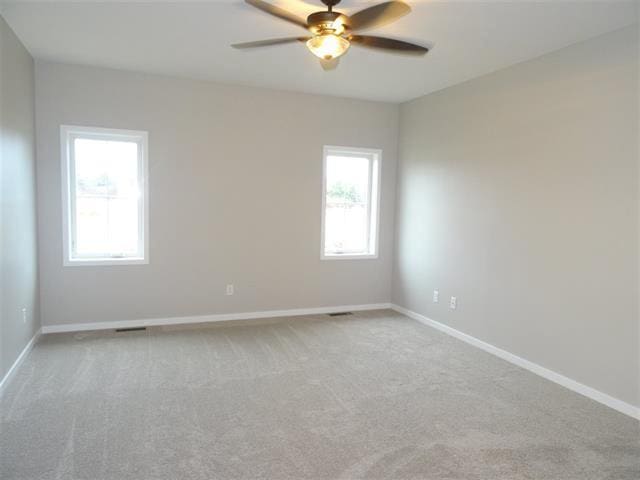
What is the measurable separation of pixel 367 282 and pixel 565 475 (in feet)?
11.3

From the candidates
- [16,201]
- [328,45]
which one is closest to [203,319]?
[16,201]

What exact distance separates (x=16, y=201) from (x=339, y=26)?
2.79 m

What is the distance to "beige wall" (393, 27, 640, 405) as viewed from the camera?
3004 millimetres

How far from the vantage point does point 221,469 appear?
2.22 m

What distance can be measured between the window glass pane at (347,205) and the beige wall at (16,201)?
303 centimetres

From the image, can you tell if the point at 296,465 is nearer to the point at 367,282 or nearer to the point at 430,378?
the point at 430,378

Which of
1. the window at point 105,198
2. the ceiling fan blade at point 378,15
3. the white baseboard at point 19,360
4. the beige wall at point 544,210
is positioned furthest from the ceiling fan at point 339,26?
the white baseboard at point 19,360

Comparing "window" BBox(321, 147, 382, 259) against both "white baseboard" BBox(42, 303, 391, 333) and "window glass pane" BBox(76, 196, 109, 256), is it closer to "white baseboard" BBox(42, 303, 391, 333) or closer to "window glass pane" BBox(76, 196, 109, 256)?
"white baseboard" BBox(42, 303, 391, 333)

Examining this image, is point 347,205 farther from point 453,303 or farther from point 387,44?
point 387,44

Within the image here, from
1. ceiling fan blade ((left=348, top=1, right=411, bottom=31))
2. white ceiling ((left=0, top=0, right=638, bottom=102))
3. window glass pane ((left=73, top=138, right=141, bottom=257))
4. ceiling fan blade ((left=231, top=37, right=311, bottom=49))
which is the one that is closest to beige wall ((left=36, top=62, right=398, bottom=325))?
window glass pane ((left=73, top=138, right=141, bottom=257))

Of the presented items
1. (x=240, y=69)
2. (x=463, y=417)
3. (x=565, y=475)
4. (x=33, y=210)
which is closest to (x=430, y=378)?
(x=463, y=417)

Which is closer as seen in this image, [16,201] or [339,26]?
[339,26]

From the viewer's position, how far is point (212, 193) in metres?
4.76

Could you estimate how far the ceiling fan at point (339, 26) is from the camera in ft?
7.68
